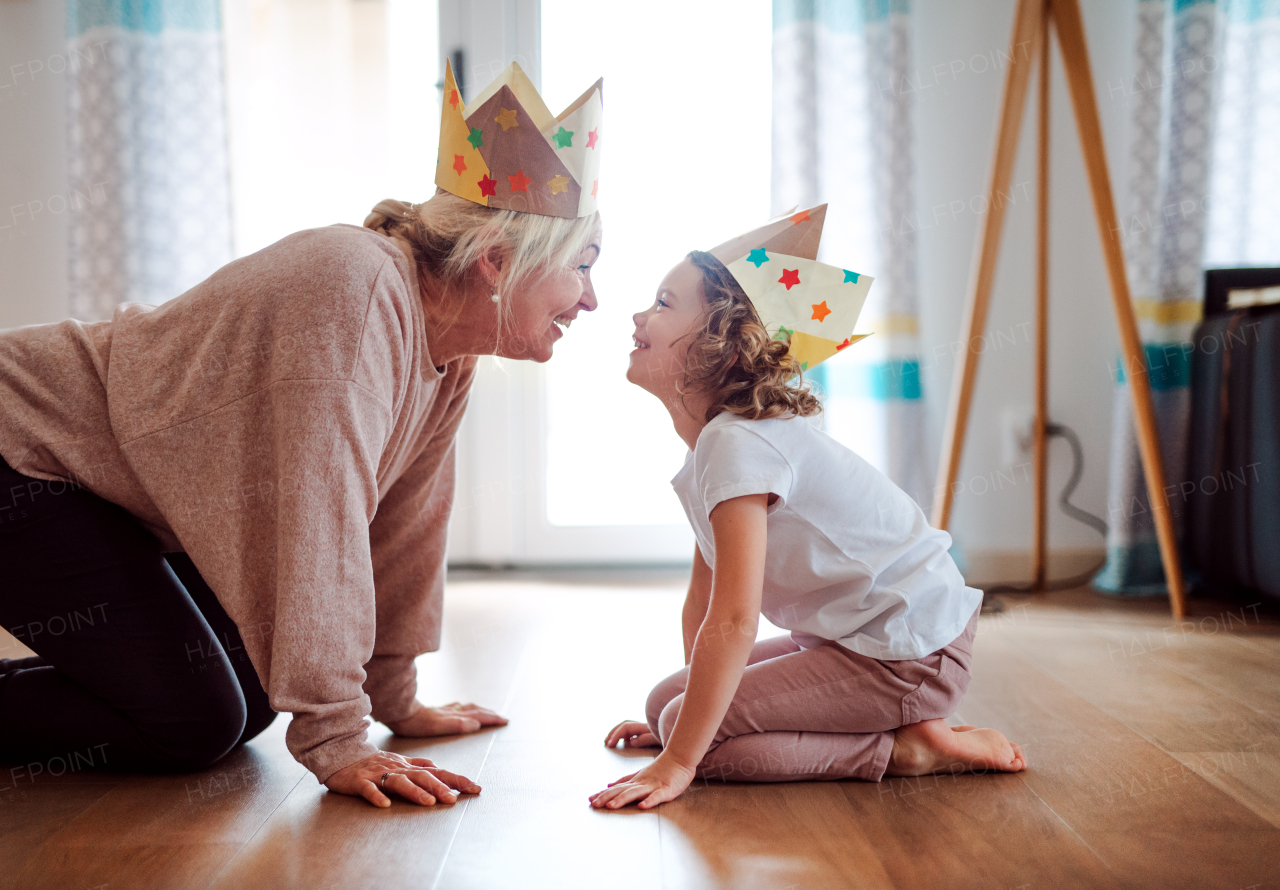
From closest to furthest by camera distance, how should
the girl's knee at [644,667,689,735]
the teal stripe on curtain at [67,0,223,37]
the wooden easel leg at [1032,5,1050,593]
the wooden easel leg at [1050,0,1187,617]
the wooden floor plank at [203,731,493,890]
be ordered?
the wooden floor plank at [203,731,493,890] < the girl's knee at [644,667,689,735] < the wooden easel leg at [1050,0,1187,617] < the wooden easel leg at [1032,5,1050,593] < the teal stripe on curtain at [67,0,223,37]

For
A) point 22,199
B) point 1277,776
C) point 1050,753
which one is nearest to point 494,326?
point 1050,753

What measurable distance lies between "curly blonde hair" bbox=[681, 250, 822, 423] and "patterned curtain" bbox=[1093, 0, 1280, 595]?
1.45m

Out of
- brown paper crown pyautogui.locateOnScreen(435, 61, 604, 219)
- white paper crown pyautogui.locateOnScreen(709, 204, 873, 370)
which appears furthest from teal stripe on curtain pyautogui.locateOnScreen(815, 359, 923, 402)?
brown paper crown pyautogui.locateOnScreen(435, 61, 604, 219)

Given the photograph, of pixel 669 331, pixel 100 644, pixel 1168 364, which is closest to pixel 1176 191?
pixel 1168 364

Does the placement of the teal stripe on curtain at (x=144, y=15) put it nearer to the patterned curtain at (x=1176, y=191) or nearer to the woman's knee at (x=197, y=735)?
the woman's knee at (x=197, y=735)

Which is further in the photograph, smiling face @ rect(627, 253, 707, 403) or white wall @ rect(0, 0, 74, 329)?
white wall @ rect(0, 0, 74, 329)

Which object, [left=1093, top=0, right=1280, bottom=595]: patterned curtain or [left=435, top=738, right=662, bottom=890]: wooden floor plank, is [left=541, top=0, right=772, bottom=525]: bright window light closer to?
[left=1093, top=0, right=1280, bottom=595]: patterned curtain

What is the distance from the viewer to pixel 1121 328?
78.2 inches

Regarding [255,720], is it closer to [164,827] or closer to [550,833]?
[164,827]

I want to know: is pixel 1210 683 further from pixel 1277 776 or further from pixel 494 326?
pixel 494 326

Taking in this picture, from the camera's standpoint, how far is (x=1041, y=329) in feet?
7.26

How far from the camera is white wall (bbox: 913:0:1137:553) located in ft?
8.09

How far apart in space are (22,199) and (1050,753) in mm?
2719

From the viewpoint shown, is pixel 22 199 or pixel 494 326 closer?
pixel 494 326
